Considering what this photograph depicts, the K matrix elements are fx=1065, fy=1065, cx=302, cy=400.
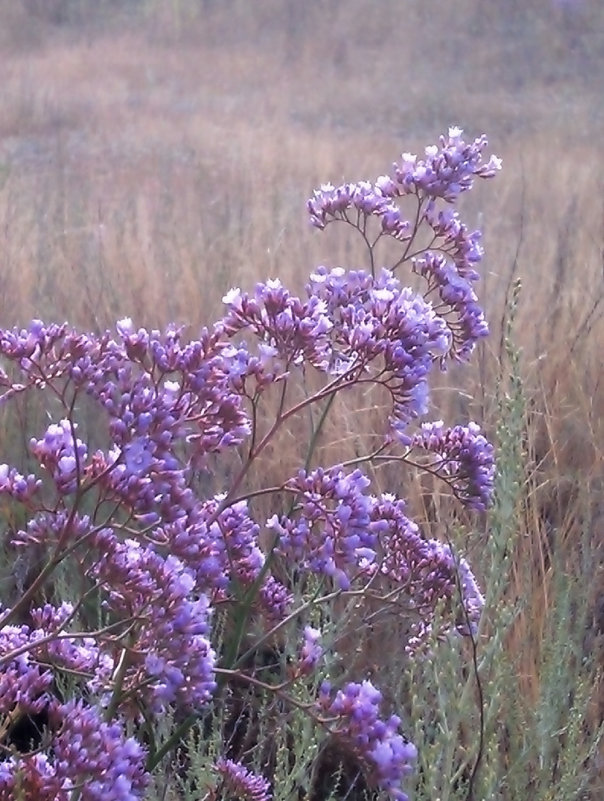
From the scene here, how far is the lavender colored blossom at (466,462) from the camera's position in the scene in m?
1.33

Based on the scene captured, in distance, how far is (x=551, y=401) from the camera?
302 cm

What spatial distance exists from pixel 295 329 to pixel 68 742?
1.60ft

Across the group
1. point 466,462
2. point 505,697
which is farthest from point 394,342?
point 505,697

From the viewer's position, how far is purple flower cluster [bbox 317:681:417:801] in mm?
1088

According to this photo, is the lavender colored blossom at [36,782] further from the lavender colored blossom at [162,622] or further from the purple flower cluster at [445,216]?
the purple flower cluster at [445,216]

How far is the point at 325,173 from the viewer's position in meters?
9.49

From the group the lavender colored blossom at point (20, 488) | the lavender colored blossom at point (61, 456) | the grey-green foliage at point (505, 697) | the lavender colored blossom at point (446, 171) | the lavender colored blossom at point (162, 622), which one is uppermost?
the lavender colored blossom at point (446, 171)

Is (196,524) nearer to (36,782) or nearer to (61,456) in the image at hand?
(61,456)

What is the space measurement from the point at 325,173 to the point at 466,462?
8425 mm

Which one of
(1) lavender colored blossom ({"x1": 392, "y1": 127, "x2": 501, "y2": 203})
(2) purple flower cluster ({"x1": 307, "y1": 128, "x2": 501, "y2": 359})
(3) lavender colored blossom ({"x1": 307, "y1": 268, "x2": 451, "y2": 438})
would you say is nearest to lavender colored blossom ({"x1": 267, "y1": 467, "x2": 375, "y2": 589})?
(3) lavender colored blossom ({"x1": 307, "y1": 268, "x2": 451, "y2": 438})

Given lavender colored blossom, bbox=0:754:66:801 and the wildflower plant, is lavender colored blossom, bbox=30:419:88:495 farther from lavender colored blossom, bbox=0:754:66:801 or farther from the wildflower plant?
lavender colored blossom, bbox=0:754:66:801

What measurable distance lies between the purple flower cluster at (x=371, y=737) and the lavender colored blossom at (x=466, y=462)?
0.31 m

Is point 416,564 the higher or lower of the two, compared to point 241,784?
higher

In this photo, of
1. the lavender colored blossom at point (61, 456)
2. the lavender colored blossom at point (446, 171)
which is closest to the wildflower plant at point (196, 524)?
the lavender colored blossom at point (61, 456)
